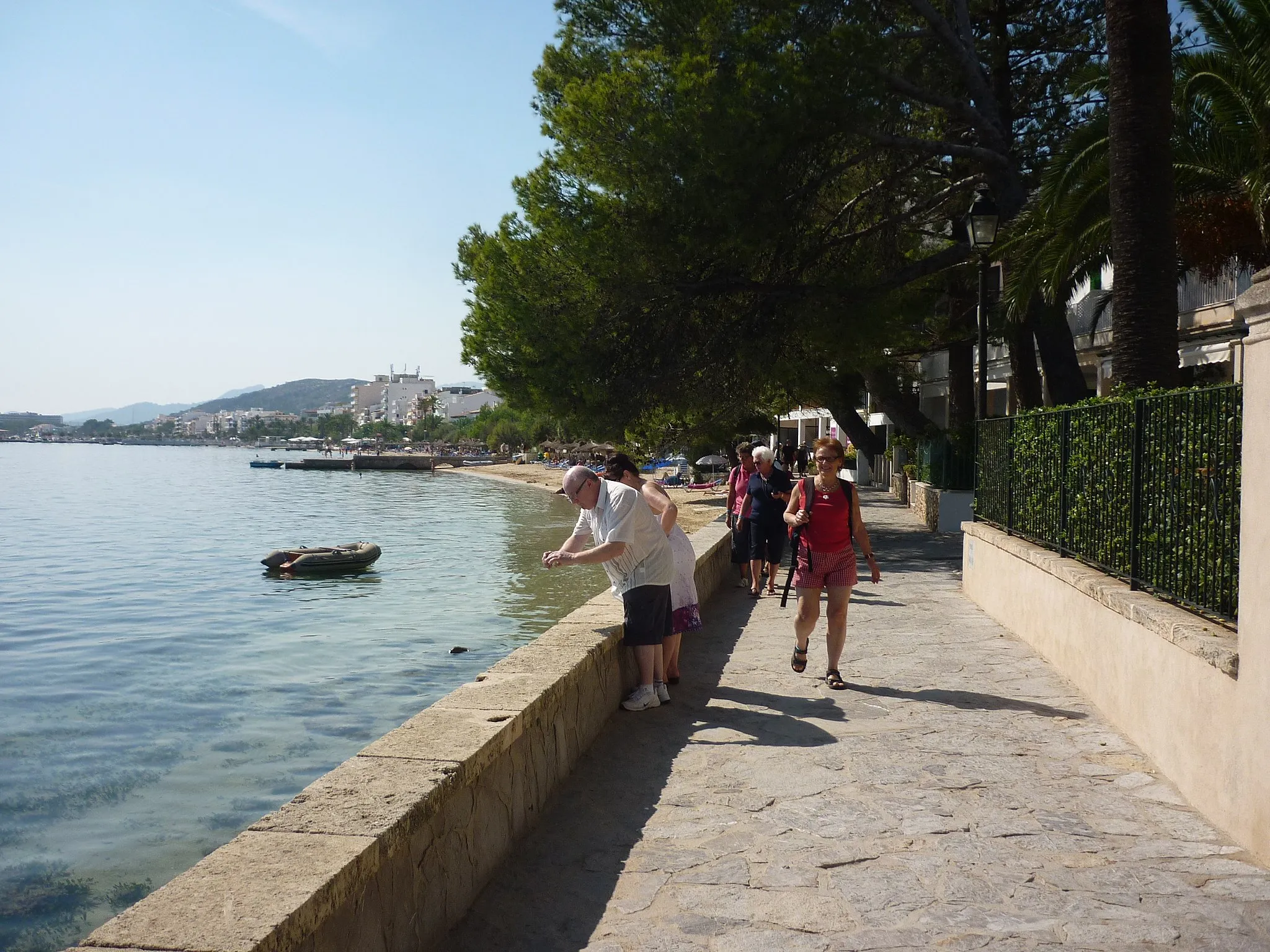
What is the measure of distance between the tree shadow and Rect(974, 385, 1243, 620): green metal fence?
954 millimetres

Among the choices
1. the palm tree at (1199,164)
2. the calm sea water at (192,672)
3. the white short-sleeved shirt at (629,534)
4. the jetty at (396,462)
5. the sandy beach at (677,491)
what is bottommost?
the calm sea water at (192,672)

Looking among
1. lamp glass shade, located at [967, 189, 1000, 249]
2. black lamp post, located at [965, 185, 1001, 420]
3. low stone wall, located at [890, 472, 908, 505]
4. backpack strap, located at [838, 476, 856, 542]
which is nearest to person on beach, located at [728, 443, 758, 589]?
black lamp post, located at [965, 185, 1001, 420]

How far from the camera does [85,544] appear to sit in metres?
45.8

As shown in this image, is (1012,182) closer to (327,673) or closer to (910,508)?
(910,508)

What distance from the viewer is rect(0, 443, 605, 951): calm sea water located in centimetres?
1031

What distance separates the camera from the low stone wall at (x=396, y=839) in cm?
279

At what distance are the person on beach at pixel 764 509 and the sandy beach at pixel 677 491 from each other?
4.55 meters

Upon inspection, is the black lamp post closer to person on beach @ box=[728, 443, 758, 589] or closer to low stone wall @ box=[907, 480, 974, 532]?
person on beach @ box=[728, 443, 758, 589]

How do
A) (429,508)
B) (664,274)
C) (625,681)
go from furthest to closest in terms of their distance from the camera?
1. (429,508)
2. (664,274)
3. (625,681)

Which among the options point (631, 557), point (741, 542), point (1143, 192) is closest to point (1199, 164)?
point (1143, 192)

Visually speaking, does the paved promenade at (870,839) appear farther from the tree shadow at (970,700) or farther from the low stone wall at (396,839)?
the low stone wall at (396,839)

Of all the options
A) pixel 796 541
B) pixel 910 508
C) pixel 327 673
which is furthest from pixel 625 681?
pixel 910 508

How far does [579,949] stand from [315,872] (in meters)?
1.14

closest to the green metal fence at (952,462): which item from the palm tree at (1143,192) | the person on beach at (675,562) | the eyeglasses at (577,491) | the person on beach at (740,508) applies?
the person on beach at (740,508)
